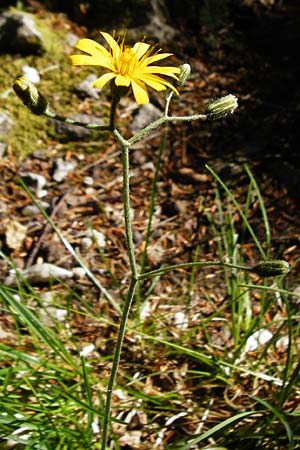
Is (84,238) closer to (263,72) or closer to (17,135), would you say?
(17,135)

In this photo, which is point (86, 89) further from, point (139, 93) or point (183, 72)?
point (139, 93)

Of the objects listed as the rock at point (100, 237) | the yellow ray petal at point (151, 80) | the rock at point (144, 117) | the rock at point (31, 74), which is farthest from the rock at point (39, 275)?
the rock at point (31, 74)

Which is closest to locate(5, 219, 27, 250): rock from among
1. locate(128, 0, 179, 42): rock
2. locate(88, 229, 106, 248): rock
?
locate(88, 229, 106, 248): rock

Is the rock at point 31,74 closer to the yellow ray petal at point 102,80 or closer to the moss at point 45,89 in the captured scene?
the moss at point 45,89

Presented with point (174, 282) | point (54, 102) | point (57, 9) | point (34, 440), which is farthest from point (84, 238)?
point (57, 9)

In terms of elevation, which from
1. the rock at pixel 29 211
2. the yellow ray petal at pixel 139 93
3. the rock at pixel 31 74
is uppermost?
the rock at pixel 31 74
